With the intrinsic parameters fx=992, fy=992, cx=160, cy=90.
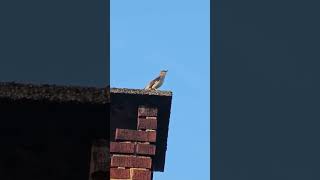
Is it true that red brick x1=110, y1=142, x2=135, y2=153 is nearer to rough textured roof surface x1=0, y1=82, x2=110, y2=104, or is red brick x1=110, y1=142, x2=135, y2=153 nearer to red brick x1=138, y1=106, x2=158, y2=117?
red brick x1=138, y1=106, x2=158, y2=117

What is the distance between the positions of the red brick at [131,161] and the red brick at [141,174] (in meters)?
0.07

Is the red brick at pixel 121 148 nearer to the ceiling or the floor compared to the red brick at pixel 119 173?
nearer to the ceiling

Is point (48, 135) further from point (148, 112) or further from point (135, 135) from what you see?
point (148, 112)

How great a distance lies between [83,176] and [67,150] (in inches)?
8.9

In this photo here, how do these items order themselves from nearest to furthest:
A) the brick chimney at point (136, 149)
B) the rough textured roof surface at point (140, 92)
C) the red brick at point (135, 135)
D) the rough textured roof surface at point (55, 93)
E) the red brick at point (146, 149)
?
the rough textured roof surface at point (55, 93), the brick chimney at point (136, 149), the red brick at point (146, 149), the red brick at point (135, 135), the rough textured roof surface at point (140, 92)

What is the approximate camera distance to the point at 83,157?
6.57 metres

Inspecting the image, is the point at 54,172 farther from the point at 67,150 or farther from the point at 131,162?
the point at 131,162

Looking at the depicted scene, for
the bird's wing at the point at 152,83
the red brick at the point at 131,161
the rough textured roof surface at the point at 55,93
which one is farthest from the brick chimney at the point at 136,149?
the rough textured roof surface at the point at 55,93

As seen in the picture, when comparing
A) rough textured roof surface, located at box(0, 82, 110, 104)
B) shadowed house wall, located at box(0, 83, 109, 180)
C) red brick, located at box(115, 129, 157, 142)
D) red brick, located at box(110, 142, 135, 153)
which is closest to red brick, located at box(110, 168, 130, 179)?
red brick, located at box(110, 142, 135, 153)

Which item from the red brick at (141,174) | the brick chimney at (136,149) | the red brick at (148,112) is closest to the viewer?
the red brick at (141,174)

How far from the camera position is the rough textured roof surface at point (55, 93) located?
21.1 ft

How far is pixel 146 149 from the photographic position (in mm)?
8625

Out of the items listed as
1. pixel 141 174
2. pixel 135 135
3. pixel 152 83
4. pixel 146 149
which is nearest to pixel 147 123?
pixel 135 135

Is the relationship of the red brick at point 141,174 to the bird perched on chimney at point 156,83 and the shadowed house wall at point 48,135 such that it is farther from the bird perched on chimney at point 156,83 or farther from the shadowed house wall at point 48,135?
the bird perched on chimney at point 156,83
